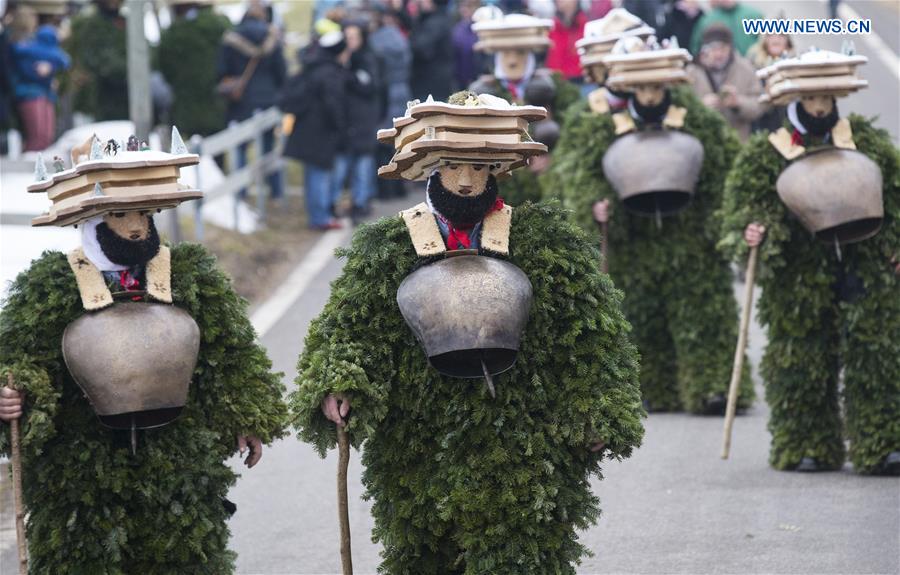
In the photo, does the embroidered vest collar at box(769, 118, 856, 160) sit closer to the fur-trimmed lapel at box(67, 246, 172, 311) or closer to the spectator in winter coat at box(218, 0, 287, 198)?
the fur-trimmed lapel at box(67, 246, 172, 311)

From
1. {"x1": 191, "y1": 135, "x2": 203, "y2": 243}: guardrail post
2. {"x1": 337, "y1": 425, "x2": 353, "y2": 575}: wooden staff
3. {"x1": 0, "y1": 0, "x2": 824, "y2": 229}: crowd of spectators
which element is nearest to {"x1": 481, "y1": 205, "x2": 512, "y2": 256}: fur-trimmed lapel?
{"x1": 337, "y1": 425, "x2": 353, "y2": 575}: wooden staff

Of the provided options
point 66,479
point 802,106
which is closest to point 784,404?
point 802,106

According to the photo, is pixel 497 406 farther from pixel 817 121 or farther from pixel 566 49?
pixel 566 49

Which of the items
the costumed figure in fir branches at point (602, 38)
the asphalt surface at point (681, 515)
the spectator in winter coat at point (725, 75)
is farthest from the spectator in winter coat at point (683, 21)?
the asphalt surface at point (681, 515)

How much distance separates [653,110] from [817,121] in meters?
1.85

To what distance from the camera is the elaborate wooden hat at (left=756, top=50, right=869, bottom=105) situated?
10406 millimetres

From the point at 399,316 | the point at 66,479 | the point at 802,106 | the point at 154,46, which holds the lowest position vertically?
the point at 66,479

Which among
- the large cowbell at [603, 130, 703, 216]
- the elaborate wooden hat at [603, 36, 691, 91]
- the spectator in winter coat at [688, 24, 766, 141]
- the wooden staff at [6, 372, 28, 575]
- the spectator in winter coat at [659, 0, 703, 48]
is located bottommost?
the wooden staff at [6, 372, 28, 575]

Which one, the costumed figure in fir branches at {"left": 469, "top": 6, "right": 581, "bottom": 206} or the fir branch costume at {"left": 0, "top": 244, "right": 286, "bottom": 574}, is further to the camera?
the costumed figure in fir branches at {"left": 469, "top": 6, "right": 581, "bottom": 206}

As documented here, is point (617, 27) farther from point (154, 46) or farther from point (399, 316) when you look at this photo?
point (154, 46)

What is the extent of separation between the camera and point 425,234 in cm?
762

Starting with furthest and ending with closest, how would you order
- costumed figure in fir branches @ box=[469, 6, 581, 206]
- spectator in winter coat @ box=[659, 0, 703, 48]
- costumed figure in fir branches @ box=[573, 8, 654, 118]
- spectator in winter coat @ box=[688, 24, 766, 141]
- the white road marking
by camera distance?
spectator in winter coat @ box=[659, 0, 703, 48] → spectator in winter coat @ box=[688, 24, 766, 141] → the white road marking → costumed figure in fir branches @ box=[469, 6, 581, 206] → costumed figure in fir branches @ box=[573, 8, 654, 118]

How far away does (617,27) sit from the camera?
43.8ft

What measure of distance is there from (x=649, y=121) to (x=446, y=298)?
525 centimetres
